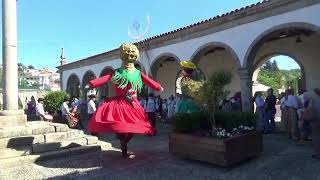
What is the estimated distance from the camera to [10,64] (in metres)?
8.41

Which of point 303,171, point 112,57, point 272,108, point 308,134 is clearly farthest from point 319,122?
point 112,57

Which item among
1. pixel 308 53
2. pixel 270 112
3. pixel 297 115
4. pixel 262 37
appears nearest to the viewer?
pixel 297 115

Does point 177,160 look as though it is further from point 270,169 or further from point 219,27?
point 219,27

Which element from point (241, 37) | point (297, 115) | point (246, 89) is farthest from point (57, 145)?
point (241, 37)

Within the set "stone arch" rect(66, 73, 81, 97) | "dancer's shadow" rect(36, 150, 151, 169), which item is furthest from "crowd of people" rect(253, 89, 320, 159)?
"stone arch" rect(66, 73, 81, 97)

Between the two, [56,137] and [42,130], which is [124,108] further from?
[42,130]

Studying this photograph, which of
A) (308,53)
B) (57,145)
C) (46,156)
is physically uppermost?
(308,53)

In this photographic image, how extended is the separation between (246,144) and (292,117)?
395 centimetres

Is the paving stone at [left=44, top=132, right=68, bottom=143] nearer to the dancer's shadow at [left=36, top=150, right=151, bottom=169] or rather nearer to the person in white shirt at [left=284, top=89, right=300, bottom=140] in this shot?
the dancer's shadow at [left=36, top=150, right=151, bottom=169]

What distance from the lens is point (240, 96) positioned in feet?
42.3

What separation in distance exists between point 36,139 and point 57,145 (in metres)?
0.44

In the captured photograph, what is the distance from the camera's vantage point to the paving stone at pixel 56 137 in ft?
24.6

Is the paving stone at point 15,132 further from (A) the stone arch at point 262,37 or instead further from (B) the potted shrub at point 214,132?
(A) the stone arch at point 262,37

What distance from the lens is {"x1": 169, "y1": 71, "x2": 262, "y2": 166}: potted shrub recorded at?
592 centimetres
